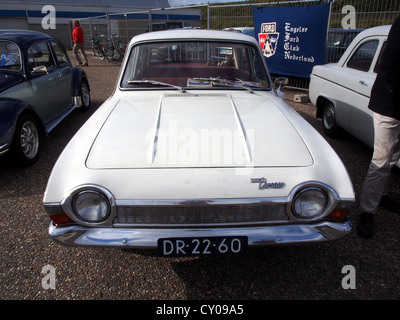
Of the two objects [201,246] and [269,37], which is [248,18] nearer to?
[269,37]

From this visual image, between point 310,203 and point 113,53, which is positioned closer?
point 310,203

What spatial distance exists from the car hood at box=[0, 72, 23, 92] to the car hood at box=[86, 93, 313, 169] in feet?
6.91

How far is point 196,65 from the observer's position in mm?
3182

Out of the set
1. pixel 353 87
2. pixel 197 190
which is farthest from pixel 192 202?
pixel 353 87

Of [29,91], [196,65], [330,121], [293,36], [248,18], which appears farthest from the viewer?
[248,18]

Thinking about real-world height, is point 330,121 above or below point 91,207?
below

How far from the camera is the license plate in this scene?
71.8 inches

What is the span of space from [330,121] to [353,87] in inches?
36.6

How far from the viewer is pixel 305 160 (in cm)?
193

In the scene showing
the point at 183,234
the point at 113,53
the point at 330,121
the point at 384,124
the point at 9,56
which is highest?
the point at 9,56
